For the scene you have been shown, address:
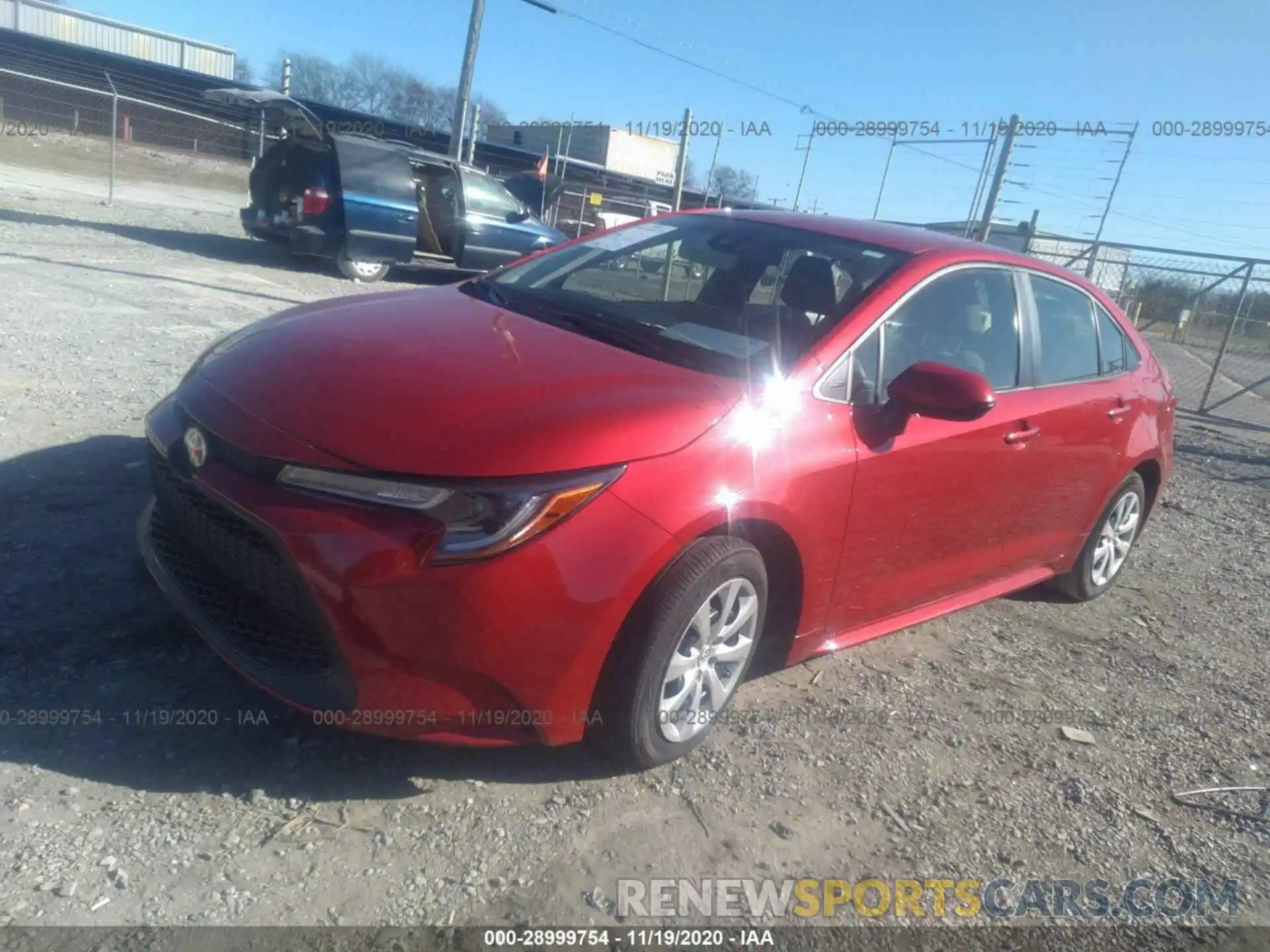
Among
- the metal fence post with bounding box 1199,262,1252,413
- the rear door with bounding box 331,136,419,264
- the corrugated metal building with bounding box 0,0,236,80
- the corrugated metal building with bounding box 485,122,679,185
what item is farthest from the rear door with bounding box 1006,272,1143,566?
the corrugated metal building with bounding box 0,0,236,80

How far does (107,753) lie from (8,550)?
130 centimetres

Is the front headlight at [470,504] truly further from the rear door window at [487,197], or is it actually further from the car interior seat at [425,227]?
the car interior seat at [425,227]

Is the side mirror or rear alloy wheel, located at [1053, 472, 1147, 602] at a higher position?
the side mirror

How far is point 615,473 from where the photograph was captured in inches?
98.3

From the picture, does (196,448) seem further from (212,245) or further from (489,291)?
(212,245)

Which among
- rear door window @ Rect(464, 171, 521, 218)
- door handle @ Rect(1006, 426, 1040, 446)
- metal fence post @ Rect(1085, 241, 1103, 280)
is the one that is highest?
metal fence post @ Rect(1085, 241, 1103, 280)

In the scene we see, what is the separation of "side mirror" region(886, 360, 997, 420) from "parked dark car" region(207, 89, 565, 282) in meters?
9.84

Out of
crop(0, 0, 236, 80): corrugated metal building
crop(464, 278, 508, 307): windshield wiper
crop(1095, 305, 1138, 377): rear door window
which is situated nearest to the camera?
crop(464, 278, 508, 307): windshield wiper

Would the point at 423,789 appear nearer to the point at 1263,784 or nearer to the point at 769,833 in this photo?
the point at 769,833

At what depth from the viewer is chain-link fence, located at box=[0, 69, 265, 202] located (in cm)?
1772

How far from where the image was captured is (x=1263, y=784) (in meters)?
3.48

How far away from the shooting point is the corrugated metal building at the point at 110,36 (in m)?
41.9

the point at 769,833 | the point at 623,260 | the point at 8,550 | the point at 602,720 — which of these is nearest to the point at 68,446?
the point at 8,550

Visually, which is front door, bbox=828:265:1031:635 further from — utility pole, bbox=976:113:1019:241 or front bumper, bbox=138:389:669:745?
utility pole, bbox=976:113:1019:241
